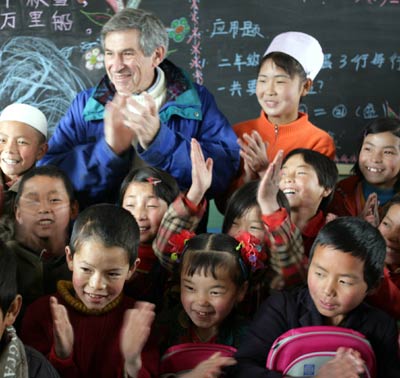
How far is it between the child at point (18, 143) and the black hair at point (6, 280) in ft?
2.98

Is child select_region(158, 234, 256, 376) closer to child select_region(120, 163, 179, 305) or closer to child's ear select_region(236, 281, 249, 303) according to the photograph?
child's ear select_region(236, 281, 249, 303)

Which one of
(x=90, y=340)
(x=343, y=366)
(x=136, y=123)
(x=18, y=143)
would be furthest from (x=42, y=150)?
(x=343, y=366)

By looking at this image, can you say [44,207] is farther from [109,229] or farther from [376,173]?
[376,173]

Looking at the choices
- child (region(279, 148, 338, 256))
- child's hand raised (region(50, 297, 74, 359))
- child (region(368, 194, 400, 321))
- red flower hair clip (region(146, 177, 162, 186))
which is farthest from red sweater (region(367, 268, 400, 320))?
child's hand raised (region(50, 297, 74, 359))

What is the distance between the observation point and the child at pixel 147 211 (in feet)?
7.42

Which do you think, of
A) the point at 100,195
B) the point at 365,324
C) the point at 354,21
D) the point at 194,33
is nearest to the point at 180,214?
the point at 100,195

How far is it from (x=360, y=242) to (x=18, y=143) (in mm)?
1595

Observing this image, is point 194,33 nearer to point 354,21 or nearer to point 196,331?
point 354,21

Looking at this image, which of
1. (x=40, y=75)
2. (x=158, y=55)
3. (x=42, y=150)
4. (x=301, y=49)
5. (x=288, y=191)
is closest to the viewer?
(x=288, y=191)

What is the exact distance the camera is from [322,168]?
2588 millimetres

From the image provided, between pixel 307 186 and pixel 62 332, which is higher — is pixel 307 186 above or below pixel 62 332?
above

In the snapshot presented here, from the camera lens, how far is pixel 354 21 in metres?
4.01

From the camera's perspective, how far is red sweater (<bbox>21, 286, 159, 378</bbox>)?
6.22 ft

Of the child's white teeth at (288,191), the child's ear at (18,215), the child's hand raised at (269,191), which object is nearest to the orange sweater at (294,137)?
the child's white teeth at (288,191)
